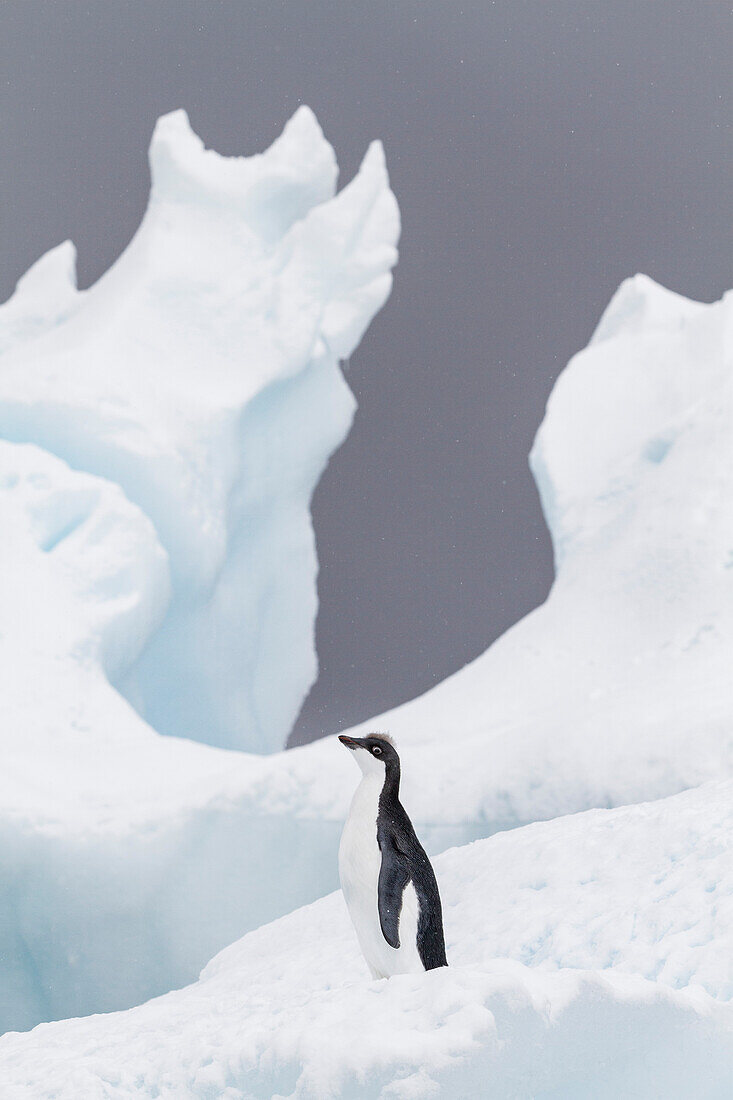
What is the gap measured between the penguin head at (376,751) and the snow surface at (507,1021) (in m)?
0.30

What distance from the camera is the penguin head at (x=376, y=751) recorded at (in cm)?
150

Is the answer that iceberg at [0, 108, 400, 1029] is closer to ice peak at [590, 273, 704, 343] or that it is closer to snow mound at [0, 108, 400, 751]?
snow mound at [0, 108, 400, 751]

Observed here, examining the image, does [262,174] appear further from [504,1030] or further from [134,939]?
[504,1030]

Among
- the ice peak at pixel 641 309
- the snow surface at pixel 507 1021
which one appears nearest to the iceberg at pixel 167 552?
the ice peak at pixel 641 309

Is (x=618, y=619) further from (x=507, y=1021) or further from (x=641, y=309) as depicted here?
(x=507, y=1021)

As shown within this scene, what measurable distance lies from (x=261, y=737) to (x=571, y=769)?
328 cm

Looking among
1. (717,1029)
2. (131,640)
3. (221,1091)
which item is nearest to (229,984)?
(221,1091)

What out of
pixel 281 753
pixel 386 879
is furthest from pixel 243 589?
pixel 386 879

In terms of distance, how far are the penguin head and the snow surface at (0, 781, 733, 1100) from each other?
30cm

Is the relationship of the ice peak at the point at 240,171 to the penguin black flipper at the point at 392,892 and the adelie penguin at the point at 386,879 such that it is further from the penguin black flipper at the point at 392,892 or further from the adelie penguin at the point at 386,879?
the penguin black flipper at the point at 392,892

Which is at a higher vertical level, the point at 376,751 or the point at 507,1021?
the point at 507,1021

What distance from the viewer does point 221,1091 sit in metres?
0.99

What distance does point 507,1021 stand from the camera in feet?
3.02

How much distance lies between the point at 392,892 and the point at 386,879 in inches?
0.7
